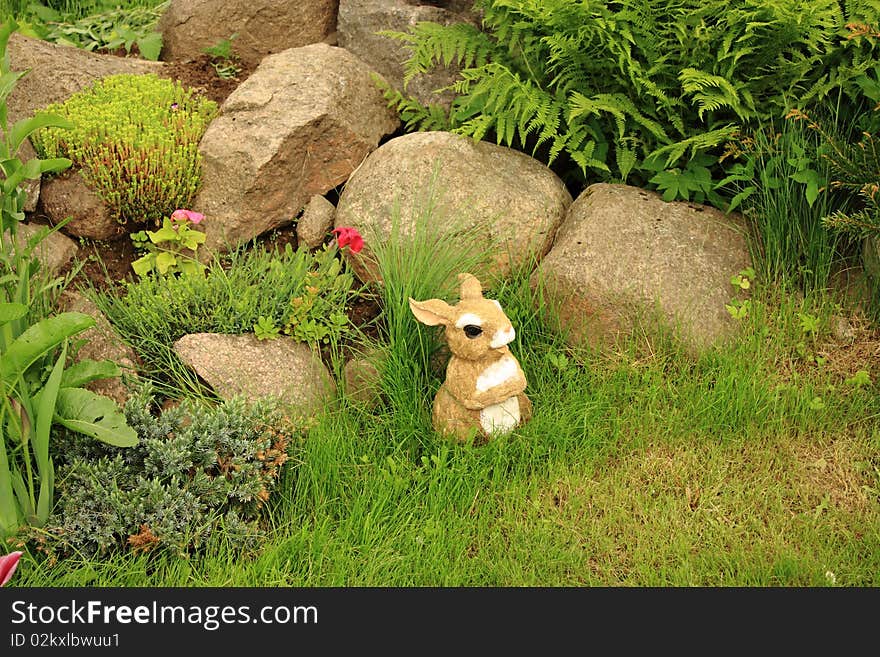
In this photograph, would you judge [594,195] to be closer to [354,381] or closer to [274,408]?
[354,381]

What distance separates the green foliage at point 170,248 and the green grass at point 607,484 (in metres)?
1.20

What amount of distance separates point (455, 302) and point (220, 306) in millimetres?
1087

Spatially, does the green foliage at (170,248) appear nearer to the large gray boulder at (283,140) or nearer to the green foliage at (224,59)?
the large gray boulder at (283,140)

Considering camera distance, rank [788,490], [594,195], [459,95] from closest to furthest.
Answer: [788,490]
[594,195]
[459,95]

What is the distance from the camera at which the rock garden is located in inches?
136

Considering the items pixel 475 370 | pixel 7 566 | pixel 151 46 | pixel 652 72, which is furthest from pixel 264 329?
pixel 151 46

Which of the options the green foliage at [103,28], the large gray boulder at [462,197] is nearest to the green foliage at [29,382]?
the large gray boulder at [462,197]

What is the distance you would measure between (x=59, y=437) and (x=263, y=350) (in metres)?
0.97

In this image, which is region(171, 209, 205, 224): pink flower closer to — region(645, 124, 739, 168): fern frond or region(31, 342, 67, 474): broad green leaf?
region(31, 342, 67, 474): broad green leaf

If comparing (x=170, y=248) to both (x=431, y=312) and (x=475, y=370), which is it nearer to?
(x=431, y=312)

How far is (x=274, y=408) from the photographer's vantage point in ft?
12.7

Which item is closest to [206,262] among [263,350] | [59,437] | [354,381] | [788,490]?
[263,350]

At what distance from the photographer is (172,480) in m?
3.48

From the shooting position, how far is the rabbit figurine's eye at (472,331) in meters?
3.67
